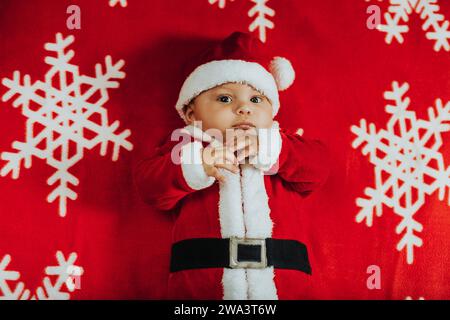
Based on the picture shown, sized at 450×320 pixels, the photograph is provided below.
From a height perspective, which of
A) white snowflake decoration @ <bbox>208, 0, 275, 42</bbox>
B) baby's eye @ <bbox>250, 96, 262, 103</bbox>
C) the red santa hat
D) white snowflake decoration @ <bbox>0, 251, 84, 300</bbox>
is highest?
white snowflake decoration @ <bbox>208, 0, 275, 42</bbox>

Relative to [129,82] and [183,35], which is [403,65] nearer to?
[183,35]

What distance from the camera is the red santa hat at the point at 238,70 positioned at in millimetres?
1157

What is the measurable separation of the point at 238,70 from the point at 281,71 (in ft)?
0.39

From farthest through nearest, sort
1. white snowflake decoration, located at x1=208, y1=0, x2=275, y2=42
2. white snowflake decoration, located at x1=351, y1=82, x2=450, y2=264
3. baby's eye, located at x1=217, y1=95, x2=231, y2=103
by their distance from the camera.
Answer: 1. white snowflake decoration, located at x1=208, y1=0, x2=275, y2=42
2. white snowflake decoration, located at x1=351, y1=82, x2=450, y2=264
3. baby's eye, located at x1=217, y1=95, x2=231, y2=103

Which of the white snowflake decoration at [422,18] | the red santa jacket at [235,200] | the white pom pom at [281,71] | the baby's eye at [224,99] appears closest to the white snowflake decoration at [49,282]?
the red santa jacket at [235,200]

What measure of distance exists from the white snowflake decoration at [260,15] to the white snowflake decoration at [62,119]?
313mm

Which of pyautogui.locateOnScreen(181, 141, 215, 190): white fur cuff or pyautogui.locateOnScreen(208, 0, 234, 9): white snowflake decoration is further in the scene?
pyautogui.locateOnScreen(208, 0, 234, 9): white snowflake decoration

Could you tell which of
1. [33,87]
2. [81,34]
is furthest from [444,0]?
[33,87]

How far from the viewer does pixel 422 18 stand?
1.42m

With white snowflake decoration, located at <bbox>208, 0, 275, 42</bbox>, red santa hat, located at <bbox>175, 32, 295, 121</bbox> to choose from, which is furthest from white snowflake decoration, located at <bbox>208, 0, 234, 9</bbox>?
red santa hat, located at <bbox>175, 32, 295, 121</bbox>

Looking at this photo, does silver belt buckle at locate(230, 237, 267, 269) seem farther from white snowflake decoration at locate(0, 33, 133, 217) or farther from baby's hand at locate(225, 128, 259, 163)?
white snowflake decoration at locate(0, 33, 133, 217)

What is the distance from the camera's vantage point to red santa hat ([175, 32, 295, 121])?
116 cm

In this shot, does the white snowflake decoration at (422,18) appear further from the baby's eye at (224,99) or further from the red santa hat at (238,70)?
the baby's eye at (224,99)
